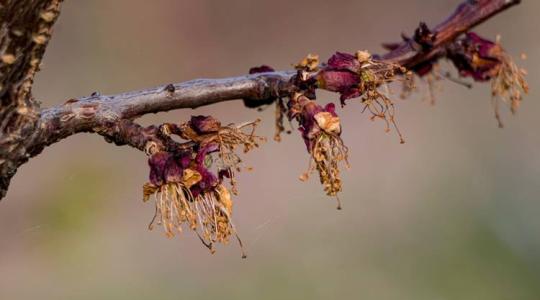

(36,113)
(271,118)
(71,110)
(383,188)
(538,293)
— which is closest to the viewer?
(36,113)

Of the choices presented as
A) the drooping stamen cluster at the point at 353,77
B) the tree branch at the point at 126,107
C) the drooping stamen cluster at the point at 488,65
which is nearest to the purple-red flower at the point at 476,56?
the drooping stamen cluster at the point at 488,65

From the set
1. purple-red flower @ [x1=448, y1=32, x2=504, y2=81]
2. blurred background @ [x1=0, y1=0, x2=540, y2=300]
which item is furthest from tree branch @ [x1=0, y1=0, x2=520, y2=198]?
blurred background @ [x1=0, y1=0, x2=540, y2=300]

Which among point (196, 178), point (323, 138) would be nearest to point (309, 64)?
point (323, 138)

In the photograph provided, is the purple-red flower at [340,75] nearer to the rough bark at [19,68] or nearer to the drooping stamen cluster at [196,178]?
the drooping stamen cluster at [196,178]

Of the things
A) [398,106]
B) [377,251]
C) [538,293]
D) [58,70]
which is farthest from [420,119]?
[58,70]

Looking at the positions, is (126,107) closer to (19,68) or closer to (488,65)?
(19,68)

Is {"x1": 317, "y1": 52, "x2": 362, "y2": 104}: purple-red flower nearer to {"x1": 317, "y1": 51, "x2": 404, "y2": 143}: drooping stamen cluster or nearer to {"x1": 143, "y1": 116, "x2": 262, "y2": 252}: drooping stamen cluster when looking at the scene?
{"x1": 317, "y1": 51, "x2": 404, "y2": 143}: drooping stamen cluster

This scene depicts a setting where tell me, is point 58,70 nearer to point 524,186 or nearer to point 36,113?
point 524,186
